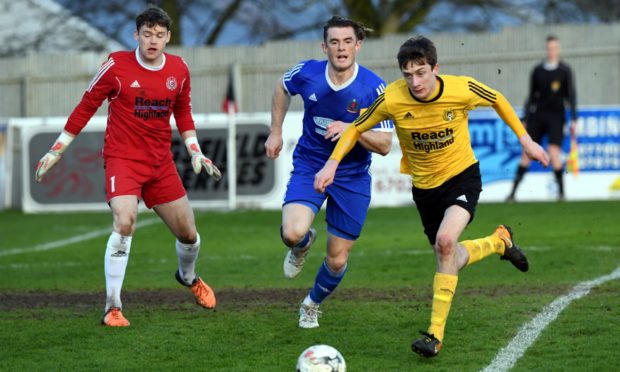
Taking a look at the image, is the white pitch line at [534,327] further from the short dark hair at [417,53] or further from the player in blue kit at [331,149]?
the short dark hair at [417,53]

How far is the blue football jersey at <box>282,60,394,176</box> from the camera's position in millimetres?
8359

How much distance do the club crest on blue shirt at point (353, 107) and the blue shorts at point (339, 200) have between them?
0.51 m

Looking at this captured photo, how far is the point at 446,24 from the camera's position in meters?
29.7

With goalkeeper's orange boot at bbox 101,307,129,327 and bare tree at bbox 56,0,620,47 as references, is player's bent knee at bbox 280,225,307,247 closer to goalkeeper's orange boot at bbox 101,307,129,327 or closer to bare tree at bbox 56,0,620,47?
goalkeeper's orange boot at bbox 101,307,129,327

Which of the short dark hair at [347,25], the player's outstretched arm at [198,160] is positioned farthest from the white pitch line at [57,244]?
the short dark hair at [347,25]

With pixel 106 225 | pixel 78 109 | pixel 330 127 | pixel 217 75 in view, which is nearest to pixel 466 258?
pixel 330 127

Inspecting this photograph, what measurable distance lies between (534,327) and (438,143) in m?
1.45

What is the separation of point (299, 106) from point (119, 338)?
15.0 meters

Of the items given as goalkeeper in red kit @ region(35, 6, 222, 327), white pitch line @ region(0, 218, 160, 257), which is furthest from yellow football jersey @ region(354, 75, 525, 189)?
white pitch line @ region(0, 218, 160, 257)

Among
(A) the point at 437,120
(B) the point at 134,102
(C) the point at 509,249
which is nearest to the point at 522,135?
(A) the point at 437,120

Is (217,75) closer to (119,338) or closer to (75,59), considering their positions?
(75,59)

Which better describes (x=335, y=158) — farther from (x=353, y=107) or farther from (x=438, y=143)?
(x=353, y=107)

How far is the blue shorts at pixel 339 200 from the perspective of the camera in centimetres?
848

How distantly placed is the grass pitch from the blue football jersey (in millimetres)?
1176
